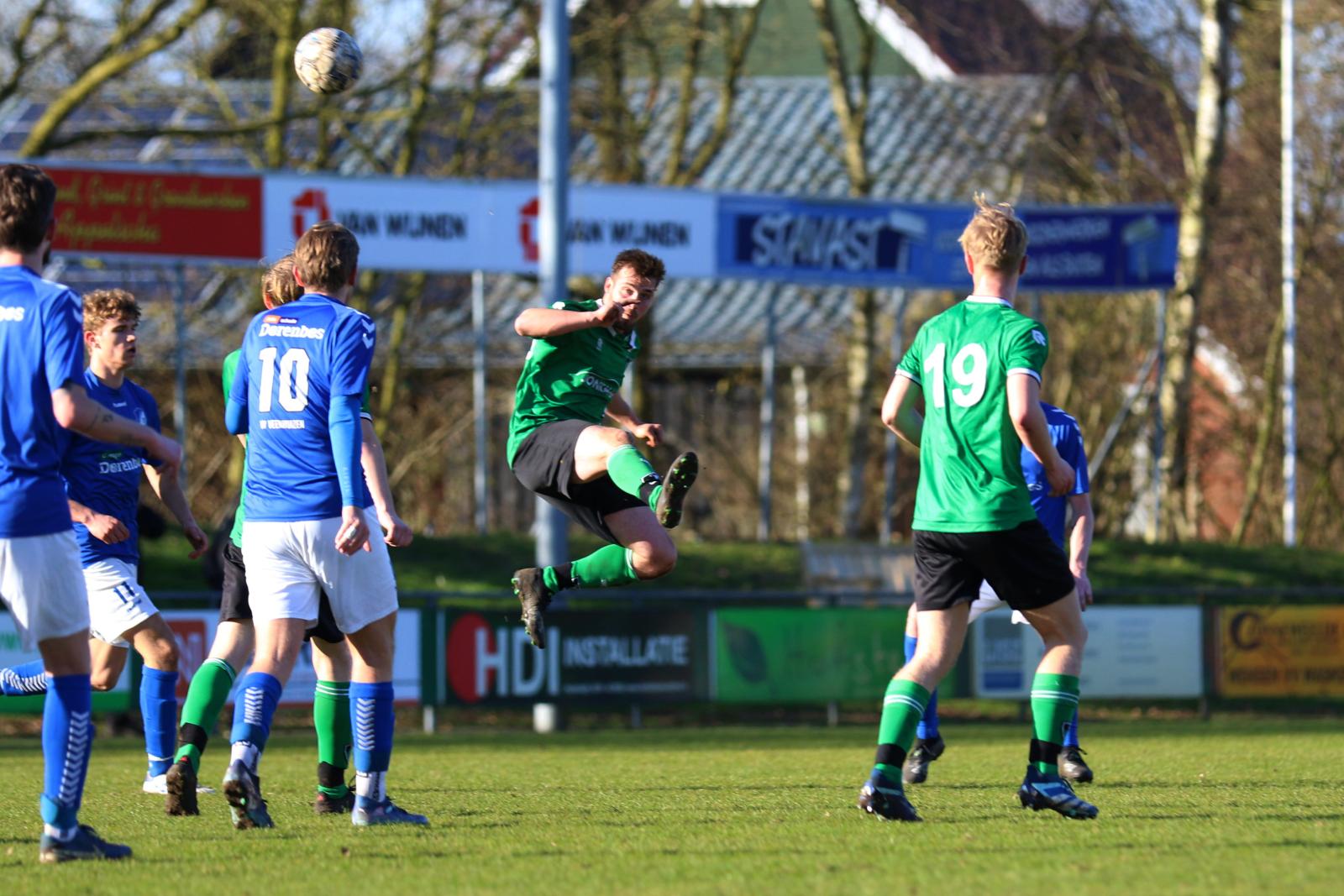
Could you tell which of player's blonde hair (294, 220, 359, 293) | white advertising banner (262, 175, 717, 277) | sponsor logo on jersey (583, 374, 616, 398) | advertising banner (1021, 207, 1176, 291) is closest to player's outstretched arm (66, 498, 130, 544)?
player's blonde hair (294, 220, 359, 293)

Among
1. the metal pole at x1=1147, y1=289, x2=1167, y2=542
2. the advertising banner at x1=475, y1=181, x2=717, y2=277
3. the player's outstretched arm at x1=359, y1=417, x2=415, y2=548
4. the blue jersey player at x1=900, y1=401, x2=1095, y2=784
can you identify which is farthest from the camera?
the metal pole at x1=1147, y1=289, x2=1167, y2=542

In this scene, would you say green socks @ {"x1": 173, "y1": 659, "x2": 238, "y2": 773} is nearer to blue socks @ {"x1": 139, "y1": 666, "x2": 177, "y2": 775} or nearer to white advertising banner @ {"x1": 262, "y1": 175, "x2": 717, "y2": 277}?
blue socks @ {"x1": 139, "y1": 666, "x2": 177, "y2": 775}

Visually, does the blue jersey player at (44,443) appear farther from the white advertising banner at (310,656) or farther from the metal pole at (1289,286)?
the metal pole at (1289,286)

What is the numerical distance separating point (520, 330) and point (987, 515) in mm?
2185

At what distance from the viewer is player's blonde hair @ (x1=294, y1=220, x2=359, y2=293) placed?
255 inches

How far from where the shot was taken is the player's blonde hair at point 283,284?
7008 mm

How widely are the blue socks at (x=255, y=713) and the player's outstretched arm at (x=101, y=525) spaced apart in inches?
47.8

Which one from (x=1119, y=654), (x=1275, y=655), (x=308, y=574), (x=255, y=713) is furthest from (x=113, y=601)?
(x=1275, y=655)

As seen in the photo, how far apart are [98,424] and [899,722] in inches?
117

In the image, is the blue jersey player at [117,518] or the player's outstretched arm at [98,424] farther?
the blue jersey player at [117,518]

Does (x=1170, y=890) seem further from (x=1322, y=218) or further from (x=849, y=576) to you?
(x=1322, y=218)

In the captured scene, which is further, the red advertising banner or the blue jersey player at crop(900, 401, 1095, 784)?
the red advertising banner

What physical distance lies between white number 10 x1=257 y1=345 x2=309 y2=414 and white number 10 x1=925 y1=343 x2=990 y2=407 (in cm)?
230

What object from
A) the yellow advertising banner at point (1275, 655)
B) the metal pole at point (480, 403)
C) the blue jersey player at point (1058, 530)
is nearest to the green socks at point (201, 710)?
the blue jersey player at point (1058, 530)
